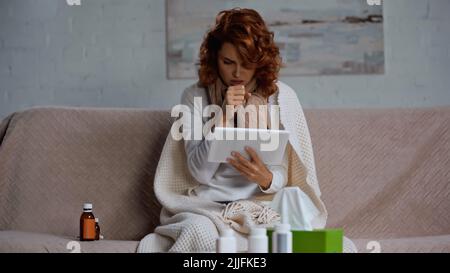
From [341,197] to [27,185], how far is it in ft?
3.52

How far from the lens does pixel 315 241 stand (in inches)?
59.4

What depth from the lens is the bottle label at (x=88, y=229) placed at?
7.21ft

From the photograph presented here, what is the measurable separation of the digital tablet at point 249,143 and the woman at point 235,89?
0.09 ft

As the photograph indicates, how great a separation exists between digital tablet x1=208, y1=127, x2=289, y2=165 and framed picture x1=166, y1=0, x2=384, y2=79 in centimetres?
132

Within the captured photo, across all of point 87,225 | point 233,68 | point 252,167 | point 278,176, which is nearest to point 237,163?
point 252,167

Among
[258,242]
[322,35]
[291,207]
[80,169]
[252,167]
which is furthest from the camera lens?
[322,35]

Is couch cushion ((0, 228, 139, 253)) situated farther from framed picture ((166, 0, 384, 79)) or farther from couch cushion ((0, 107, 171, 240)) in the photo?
framed picture ((166, 0, 384, 79))

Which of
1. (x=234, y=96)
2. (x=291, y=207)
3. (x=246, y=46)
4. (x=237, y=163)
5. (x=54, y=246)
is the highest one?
(x=246, y=46)

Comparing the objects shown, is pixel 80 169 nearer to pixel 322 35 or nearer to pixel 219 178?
pixel 219 178

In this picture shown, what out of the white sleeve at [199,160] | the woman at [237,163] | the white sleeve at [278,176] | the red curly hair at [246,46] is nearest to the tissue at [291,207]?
the woman at [237,163]

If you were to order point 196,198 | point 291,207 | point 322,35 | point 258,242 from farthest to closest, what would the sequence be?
point 322,35, point 196,198, point 291,207, point 258,242

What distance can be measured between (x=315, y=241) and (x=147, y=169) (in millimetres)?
1134

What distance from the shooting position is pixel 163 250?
2.06m
